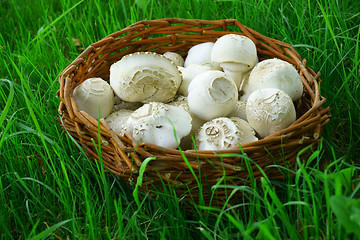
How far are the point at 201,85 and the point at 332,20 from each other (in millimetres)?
985

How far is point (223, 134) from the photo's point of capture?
5.52 ft

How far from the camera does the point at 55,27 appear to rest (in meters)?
3.01

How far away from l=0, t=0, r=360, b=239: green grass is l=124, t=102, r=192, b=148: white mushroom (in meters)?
0.21

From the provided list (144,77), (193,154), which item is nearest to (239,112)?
(144,77)

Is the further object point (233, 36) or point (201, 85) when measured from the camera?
point (233, 36)

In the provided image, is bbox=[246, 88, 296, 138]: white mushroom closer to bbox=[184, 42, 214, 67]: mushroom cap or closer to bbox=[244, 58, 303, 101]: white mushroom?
bbox=[244, 58, 303, 101]: white mushroom

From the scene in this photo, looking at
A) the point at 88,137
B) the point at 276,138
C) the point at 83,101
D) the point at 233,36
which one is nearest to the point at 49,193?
the point at 88,137

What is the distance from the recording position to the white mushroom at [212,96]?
183 cm

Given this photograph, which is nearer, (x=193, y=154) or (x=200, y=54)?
(x=193, y=154)

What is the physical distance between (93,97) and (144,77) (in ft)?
0.82

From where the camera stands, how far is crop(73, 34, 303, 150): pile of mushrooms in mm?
1691

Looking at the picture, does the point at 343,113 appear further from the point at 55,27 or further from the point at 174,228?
the point at 55,27

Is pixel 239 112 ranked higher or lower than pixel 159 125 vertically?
lower

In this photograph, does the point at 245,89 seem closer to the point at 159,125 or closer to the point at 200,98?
the point at 200,98
